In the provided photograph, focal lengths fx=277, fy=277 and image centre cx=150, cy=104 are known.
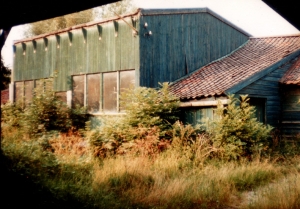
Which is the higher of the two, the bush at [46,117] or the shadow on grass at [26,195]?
the bush at [46,117]

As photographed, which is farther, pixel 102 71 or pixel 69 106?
pixel 69 106

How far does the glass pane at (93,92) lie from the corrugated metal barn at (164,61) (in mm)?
47

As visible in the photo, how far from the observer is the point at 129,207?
16.1 feet

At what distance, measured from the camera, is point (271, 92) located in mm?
12766

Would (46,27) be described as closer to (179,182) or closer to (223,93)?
(223,93)

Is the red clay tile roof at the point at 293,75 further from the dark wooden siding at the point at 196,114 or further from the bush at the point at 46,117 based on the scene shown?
the bush at the point at 46,117

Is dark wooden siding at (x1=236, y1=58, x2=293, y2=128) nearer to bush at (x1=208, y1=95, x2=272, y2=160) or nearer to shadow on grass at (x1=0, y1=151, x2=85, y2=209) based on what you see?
bush at (x1=208, y1=95, x2=272, y2=160)

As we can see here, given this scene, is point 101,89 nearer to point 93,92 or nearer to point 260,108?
point 93,92

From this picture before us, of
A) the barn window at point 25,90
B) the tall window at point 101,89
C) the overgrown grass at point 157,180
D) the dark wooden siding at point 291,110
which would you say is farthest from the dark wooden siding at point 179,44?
the barn window at point 25,90

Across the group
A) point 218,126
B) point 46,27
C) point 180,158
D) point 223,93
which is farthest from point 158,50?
point 46,27

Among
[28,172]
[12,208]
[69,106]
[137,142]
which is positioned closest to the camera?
[12,208]

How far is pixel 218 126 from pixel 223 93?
5.29 feet

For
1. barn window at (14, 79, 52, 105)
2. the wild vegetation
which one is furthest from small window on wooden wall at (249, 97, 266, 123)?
barn window at (14, 79, 52, 105)

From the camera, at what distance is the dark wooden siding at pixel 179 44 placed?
39.3ft
